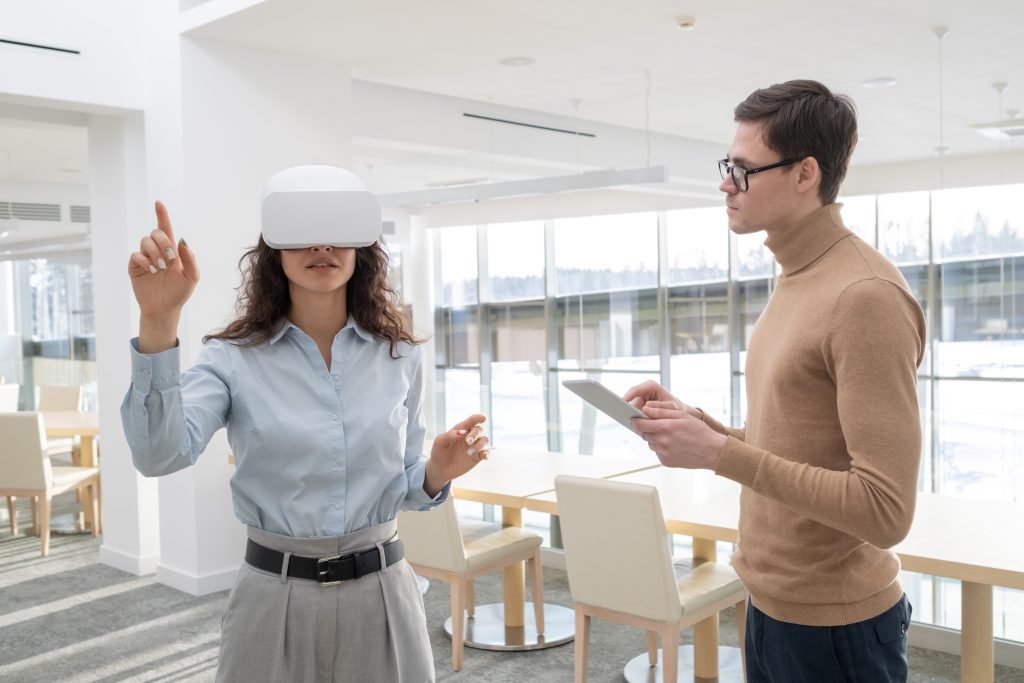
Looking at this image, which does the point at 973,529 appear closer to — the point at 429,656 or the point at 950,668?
Answer: the point at 950,668

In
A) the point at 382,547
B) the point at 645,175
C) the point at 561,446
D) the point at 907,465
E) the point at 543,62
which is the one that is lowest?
the point at 561,446

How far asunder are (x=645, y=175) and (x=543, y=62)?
2.78ft

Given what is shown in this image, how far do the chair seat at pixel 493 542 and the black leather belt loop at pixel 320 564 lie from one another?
7.46 feet

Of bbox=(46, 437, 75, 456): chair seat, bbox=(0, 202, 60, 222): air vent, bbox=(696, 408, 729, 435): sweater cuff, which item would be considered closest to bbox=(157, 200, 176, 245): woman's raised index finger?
bbox=(696, 408, 729, 435): sweater cuff

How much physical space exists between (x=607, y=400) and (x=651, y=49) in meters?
3.95

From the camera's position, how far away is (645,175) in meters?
5.16

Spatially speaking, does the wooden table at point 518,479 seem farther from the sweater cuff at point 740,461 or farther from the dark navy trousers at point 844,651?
the sweater cuff at point 740,461

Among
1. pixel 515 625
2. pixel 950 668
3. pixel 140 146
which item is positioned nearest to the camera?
pixel 950 668

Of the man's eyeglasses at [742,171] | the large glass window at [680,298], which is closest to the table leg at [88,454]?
the large glass window at [680,298]

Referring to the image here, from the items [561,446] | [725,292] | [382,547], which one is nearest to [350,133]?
[561,446]

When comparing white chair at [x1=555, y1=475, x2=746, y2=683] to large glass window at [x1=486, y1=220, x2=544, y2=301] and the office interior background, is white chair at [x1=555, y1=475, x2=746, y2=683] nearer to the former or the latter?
the office interior background

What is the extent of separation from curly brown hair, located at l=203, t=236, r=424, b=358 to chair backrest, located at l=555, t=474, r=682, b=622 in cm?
147

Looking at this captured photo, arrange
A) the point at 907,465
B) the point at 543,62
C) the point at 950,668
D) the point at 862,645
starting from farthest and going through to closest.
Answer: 1. the point at 543,62
2. the point at 950,668
3. the point at 862,645
4. the point at 907,465

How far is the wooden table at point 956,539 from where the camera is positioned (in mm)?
2727
